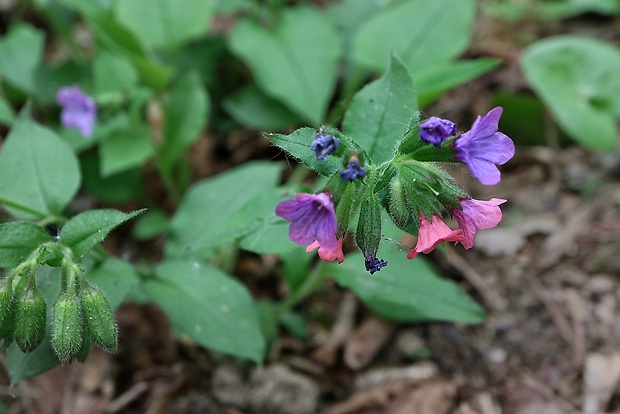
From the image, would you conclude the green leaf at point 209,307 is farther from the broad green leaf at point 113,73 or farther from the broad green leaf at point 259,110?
the broad green leaf at point 259,110

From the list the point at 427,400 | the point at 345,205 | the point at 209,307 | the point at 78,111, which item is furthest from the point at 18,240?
the point at 427,400

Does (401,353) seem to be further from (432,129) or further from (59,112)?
(59,112)

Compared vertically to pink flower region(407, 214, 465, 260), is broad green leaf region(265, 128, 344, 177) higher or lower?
higher

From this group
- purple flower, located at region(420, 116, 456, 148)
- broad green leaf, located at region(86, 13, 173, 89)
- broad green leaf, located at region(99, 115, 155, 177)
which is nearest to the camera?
purple flower, located at region(420, 116, 456, 148)

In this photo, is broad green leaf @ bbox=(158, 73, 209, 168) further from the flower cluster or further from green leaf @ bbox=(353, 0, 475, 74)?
the flower cluster

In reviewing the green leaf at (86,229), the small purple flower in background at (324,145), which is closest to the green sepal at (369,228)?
the small purple flower in background at (324,145)

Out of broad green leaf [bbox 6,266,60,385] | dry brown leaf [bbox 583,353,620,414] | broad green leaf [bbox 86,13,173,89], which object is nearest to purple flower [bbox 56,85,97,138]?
broad green leaf [bbox 86,13,173,89]

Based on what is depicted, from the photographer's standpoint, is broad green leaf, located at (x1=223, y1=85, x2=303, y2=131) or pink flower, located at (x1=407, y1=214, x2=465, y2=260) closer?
pink flower, located at (x1=407, y1=214, x2=465, y2=260)
